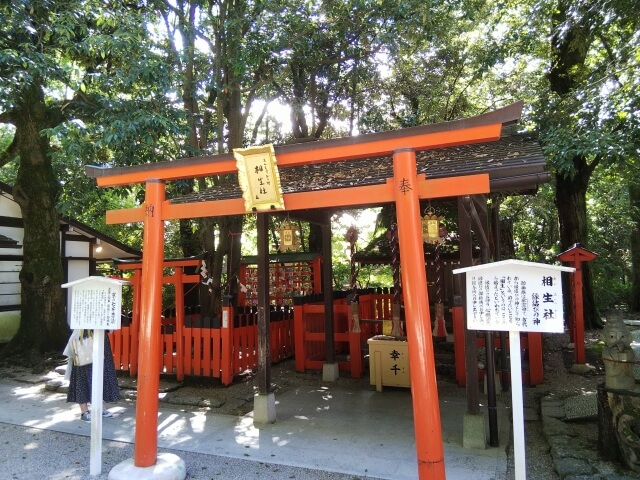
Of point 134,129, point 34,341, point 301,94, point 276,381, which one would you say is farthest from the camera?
point 301,94

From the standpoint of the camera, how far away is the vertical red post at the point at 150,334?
14.7ft

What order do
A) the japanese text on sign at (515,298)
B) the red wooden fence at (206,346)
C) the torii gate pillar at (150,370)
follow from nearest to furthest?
the japanese text on sign at (515,298) → the torii gate pillar at (150,370) → the red wooden fence at (206,346)

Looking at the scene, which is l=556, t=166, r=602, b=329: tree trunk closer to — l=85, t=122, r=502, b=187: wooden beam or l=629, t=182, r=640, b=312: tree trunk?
l=629, t=182, r=640, b=312: tree trunk

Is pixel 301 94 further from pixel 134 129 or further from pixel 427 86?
pixel 134 129

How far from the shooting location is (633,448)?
14.1 feet

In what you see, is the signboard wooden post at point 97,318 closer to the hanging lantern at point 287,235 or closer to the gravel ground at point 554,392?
the hanging lantern at point 287,235

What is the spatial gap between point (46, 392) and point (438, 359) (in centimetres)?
731

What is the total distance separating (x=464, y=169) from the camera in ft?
13.8

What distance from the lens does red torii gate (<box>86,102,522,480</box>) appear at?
373cm

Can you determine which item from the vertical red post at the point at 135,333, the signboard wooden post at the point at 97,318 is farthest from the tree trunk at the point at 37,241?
the signboard wooden post at the point at 97,318

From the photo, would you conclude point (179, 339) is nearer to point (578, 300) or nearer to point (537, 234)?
point (578, 300)

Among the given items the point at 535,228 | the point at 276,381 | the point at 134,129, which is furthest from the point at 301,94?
the point at 535,228

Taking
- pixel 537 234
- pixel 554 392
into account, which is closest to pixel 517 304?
pixel 554 392

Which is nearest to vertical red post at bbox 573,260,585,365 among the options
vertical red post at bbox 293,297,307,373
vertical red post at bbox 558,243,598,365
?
vertical red post at bbox 558,243,598,365
